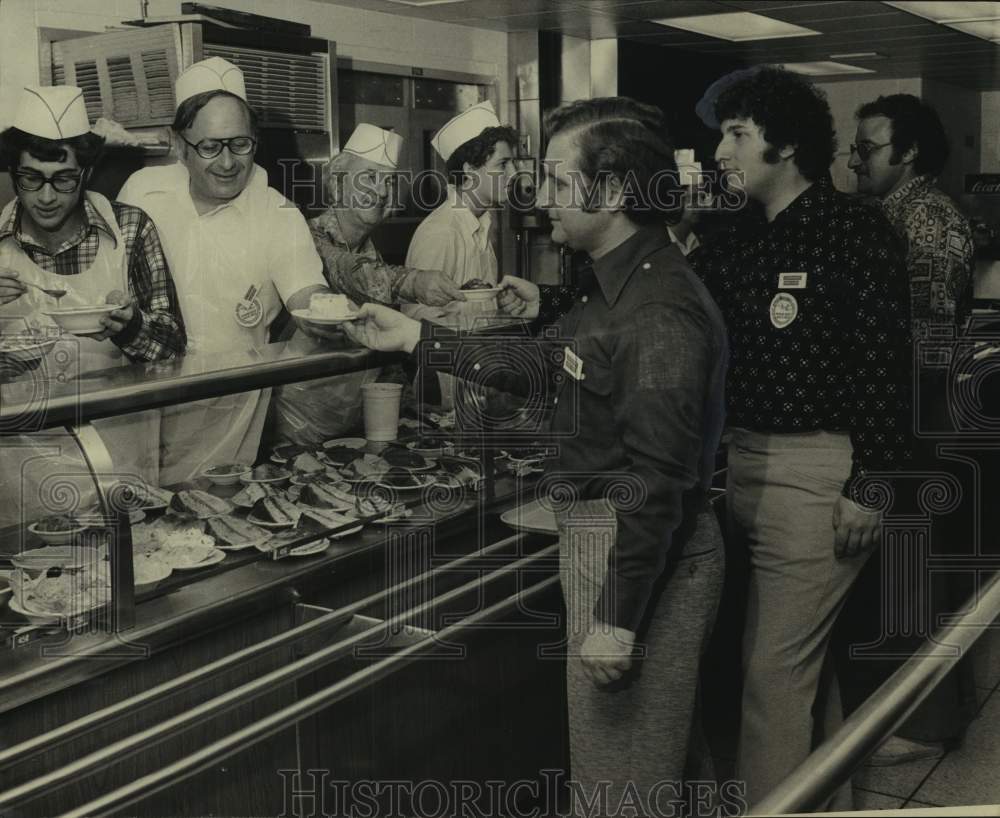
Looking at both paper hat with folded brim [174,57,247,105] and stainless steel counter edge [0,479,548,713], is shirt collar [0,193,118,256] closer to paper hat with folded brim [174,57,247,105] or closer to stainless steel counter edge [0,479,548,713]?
paper hat with folded brim [174,57,247,105]

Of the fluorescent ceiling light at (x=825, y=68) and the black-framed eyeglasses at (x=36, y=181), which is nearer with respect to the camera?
the black-framed eyeglasses at (x=36, y=181)

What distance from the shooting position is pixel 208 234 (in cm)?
312

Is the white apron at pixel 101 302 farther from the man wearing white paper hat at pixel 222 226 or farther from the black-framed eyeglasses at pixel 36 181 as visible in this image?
the man wearing white paper hat at pixel 222 226

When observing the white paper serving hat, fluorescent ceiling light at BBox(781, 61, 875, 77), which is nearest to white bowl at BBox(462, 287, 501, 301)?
the white paper serving hat

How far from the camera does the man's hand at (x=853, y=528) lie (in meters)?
2.28

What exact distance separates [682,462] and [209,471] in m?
1.08

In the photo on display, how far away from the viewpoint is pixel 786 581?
2412 millimetres

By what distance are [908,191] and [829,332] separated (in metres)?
1.32

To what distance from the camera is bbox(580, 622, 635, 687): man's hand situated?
182 centimetres

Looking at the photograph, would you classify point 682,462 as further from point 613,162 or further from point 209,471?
point 209,471

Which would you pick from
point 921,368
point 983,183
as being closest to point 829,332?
point 921,368

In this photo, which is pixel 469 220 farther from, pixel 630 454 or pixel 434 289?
pixel 630 454

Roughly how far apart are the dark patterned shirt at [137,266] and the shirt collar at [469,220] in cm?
122

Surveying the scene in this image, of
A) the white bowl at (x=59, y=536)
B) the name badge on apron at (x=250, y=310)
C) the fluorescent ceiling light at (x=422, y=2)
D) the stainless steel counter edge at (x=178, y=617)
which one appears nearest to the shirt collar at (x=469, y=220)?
the name badge on apron at (x=250, y=310)
